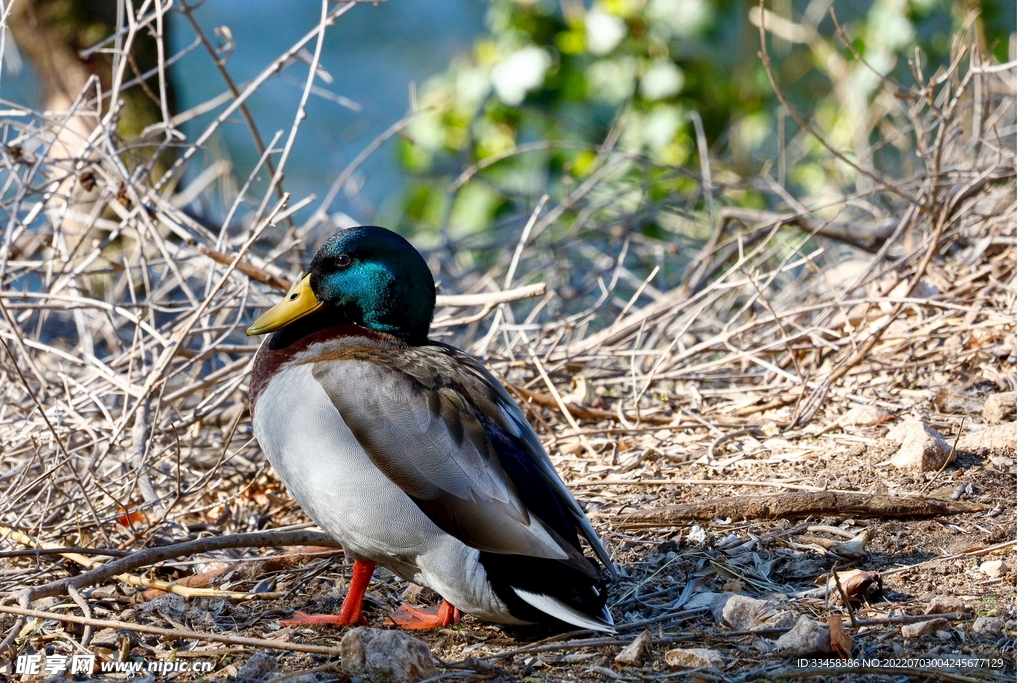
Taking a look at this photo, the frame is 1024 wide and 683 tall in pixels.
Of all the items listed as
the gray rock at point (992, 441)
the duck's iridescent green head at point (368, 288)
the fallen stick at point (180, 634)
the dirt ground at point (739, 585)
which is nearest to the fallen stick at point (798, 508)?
the dirt ground at point (739, 585)

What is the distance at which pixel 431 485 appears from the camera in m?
2.24

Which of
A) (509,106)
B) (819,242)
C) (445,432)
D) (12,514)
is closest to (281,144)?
(509,106)

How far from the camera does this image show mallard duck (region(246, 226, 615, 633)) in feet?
7.21

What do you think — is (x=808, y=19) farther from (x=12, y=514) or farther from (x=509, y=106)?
(x=12, y=514)

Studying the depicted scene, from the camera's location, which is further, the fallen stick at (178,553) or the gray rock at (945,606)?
the fallen stick at (178,553)

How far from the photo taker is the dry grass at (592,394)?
251 centimetres

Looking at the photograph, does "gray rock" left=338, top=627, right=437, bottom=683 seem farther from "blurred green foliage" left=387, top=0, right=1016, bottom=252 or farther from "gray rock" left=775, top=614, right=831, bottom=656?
"blurred green foliage" left=387, top=0, right=1016, bottom=252

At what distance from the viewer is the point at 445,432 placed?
7.55 ft

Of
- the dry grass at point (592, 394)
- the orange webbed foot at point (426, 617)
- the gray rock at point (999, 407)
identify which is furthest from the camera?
the gray rock at point (999, 407)

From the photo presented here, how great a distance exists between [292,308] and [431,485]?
731 millimetres

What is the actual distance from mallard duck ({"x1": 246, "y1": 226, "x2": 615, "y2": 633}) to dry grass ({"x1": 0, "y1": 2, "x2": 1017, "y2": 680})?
0.14 meters

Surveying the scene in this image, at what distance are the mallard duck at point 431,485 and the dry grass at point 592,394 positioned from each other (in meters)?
0.14

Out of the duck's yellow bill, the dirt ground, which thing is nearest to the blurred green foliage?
the dirt ground

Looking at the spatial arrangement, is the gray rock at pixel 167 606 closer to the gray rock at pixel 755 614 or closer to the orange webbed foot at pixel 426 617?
the orange webbed foot at pixel 426 617
